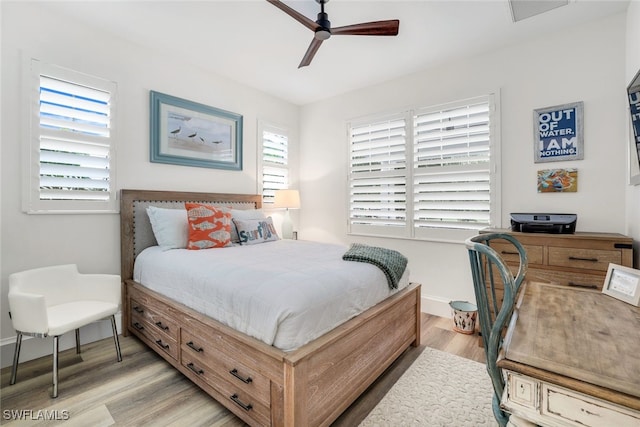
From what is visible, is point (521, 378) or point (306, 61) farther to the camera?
point (306, 61)

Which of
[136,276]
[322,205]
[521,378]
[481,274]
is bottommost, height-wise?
[136,276]

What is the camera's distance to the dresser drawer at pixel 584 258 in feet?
6.72

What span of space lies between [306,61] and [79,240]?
2.48 meters

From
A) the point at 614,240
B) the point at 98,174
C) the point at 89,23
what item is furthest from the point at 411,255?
the point at 89,23

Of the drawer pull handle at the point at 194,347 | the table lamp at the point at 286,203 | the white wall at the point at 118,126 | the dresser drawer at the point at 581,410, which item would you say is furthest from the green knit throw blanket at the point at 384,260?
the white wall at the point at 118,126

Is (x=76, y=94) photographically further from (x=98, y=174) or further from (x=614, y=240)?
(x=614, y=240)

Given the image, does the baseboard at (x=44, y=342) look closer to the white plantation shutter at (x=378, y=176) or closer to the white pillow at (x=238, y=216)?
the white pillow at (x=238, y=216)

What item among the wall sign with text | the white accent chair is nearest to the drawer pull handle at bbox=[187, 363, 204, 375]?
the white accent chair

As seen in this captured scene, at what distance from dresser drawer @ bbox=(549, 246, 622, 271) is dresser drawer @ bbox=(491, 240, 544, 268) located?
0.07 meters

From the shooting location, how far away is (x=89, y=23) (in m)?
2.52

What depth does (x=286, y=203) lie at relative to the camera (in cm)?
397

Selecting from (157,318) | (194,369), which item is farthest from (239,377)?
(157,318)

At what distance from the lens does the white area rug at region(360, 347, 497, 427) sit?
1.62m

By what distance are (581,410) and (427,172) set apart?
116 inches
